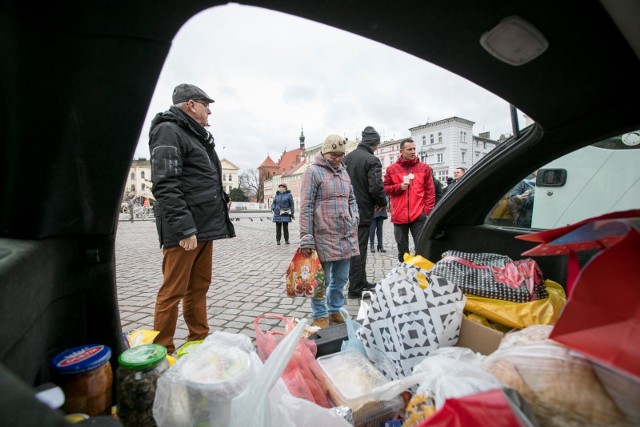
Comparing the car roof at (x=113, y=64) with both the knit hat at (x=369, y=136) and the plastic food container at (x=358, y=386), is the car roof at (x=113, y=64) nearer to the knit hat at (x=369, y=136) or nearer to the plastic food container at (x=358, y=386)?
the plastic food container at (x=358, y=386)

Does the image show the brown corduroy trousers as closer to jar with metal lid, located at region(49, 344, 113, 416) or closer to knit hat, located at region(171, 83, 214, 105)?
knit hat, located at region(171, 83, 214, 105)

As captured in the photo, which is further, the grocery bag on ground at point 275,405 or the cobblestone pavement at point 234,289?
the cobblestone pavement at point 234,289

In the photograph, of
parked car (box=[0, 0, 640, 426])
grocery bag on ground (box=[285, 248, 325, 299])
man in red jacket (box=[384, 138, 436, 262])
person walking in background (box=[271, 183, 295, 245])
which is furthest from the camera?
person walking in background (box=[271, 183, 295, 245])

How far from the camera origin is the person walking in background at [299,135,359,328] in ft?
10.5

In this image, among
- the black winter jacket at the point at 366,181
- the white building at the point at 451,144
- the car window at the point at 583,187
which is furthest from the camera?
the white building at the point at 451,144

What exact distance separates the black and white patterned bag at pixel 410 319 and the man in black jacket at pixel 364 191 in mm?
2834

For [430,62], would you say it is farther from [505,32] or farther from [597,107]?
[597,107]

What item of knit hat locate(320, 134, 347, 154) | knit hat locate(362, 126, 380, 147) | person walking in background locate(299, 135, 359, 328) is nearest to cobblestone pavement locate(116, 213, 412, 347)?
person walking in background locate(299, 135, 359, 328)

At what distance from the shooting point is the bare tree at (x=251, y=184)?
91.5m

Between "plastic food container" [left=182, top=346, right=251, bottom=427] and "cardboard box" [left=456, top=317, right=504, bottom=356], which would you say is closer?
"plastic food container" [left=182, top=346, right=251, bottom=427]

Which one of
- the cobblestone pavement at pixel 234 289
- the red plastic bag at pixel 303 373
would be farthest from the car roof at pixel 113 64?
the cobblestone pavement at pixel 234 289

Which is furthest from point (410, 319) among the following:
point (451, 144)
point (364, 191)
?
point (451, 144)

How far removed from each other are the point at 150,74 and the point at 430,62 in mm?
811

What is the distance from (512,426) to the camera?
0.71 meters
